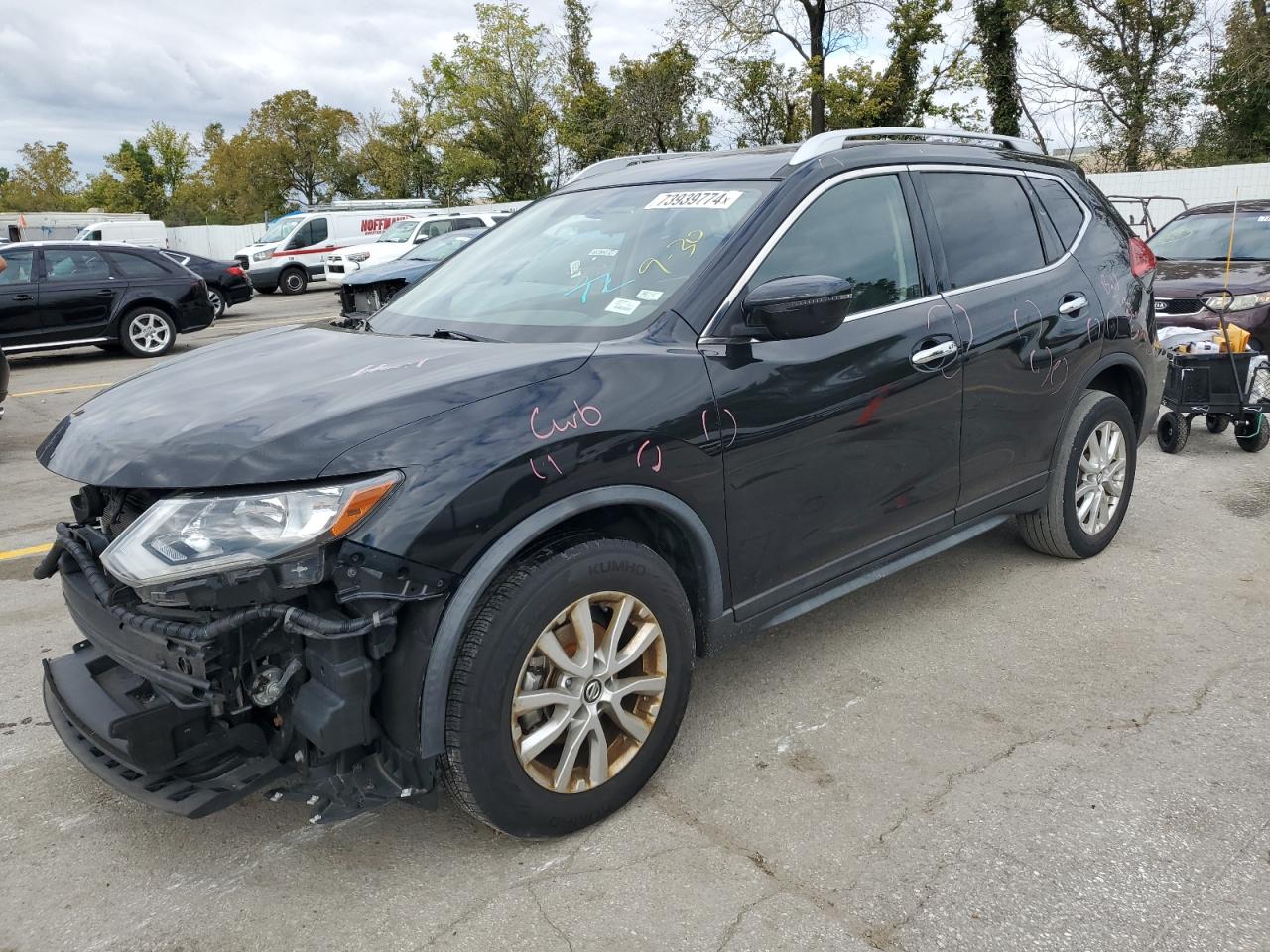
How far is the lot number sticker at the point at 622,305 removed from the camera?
9.91 ft

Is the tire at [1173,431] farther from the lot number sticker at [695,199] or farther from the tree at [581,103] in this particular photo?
the tree at [581,103]

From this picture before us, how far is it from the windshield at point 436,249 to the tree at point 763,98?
23.1m

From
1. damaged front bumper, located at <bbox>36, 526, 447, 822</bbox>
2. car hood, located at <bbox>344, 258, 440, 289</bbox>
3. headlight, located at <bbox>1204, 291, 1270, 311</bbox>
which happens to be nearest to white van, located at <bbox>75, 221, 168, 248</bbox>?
Answer: car hood, located at <bbox>344, 258, 440, 289</bbox>

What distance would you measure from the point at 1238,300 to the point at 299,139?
62.7 m

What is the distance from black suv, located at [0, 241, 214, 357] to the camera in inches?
481

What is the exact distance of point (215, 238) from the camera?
42.9 m

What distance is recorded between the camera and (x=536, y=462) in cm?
247

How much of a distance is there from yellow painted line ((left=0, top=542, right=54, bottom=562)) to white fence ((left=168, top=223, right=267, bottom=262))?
4092cm

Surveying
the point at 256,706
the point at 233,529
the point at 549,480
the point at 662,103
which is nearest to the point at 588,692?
the point at 549,480

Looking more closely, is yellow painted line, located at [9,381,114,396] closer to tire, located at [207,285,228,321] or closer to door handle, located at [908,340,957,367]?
tire, located at [207,285,228,321]

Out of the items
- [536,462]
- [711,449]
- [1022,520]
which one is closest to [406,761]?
[536,462]

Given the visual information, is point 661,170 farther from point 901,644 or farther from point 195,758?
point 195,758

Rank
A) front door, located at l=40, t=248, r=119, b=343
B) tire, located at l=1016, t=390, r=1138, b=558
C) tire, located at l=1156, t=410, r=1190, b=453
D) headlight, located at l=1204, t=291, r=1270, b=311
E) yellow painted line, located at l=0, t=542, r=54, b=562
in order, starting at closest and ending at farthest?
tire, located at l=1016, t=390, r=1138, b=558, yellow painted line, located at l=0, t=542, r=54, b=562, tire, located at l=1156, t=410, r=1190, b=453, headlight, located at l=1204, t=291, r=1270, b=311, front door, located at l=40, t=248, r=119, b=343

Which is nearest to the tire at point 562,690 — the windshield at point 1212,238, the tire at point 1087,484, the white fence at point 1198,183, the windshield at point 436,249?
the tire at point 1087,484
